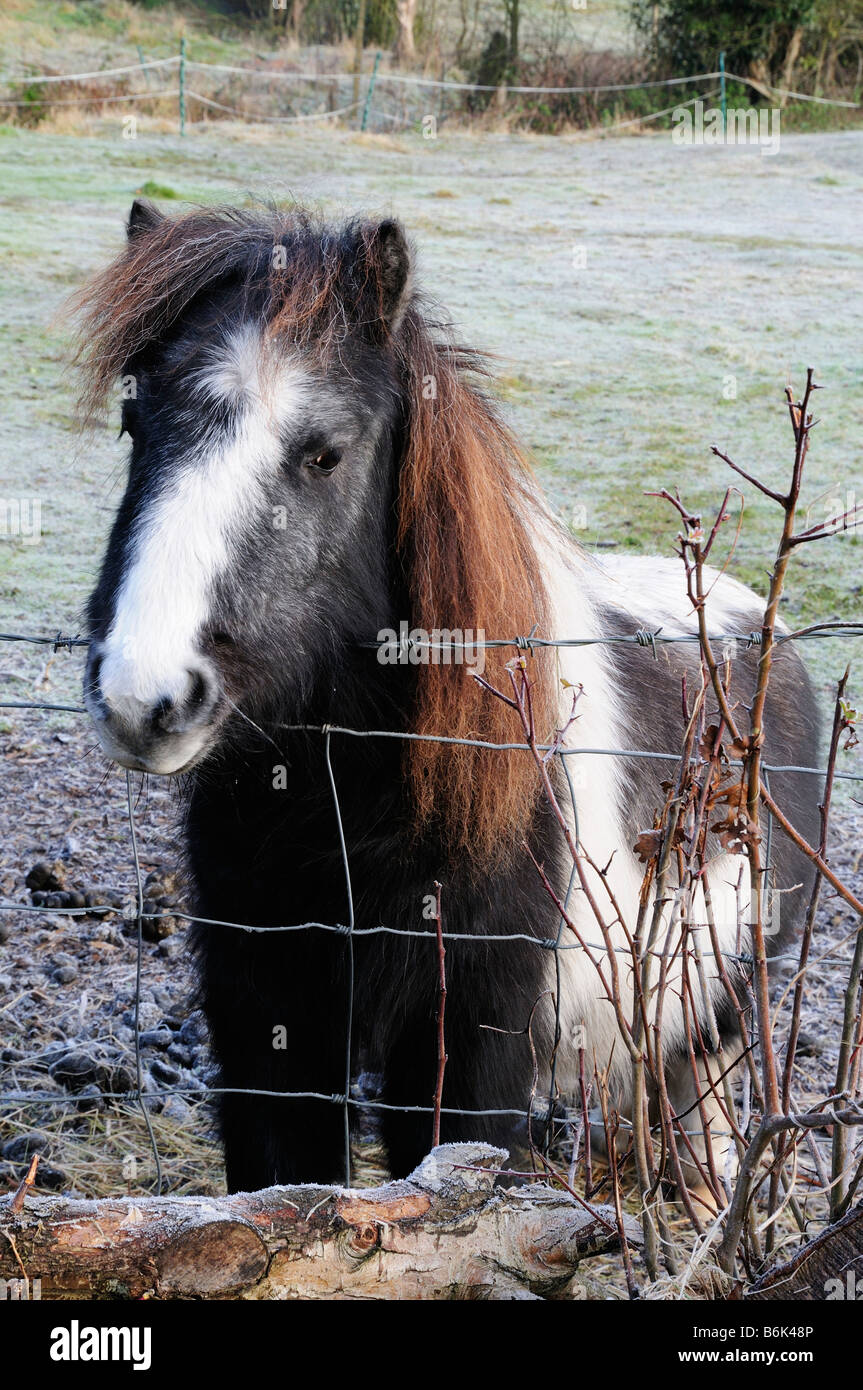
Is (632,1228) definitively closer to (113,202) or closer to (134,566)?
(134,566)

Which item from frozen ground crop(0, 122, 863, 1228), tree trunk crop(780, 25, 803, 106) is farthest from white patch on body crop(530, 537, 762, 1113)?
tree trunk crop(780, 25, 803, 106)

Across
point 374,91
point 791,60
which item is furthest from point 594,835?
point 791,60

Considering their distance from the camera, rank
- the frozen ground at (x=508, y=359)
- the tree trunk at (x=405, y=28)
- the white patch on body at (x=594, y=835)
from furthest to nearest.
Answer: the tree trunk at (x=405, y=28)
the frozen ground at (x=508, y=359)
the white patch on body at (x=594, y=835)

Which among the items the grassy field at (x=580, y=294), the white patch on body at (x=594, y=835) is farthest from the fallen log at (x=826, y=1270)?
the grassy field at (x=580, y=294)

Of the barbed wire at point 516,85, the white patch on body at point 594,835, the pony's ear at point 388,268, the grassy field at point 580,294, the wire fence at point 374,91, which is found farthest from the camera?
the barbed wire at point 516,85

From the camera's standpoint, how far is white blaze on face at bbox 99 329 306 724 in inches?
67.1

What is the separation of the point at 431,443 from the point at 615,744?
82cm

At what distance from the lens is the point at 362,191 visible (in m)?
12.6

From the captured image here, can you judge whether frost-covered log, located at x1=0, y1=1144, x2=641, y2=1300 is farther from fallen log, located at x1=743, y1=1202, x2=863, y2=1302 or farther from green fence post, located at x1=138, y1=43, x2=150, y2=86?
green fence post, located at x1=138, y1=43, x2=150, y2=86

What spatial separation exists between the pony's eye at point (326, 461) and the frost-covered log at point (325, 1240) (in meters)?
1.05

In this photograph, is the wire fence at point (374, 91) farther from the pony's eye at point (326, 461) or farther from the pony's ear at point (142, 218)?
the pony's eye at point (326, 461)

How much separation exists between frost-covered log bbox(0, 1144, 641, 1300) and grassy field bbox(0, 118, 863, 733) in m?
1.64

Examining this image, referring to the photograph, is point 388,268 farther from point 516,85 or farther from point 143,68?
point 516,85

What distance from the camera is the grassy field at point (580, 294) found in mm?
6672
